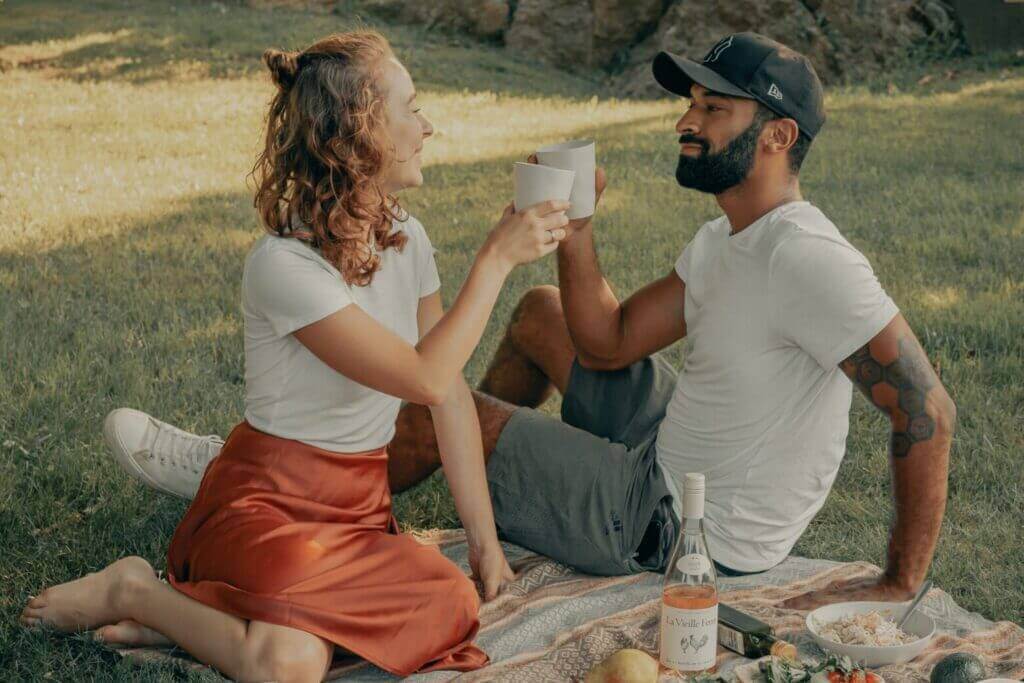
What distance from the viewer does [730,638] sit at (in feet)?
10.8

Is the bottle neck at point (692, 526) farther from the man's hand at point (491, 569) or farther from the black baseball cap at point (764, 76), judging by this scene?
the black baseball cap at point (764, 76)

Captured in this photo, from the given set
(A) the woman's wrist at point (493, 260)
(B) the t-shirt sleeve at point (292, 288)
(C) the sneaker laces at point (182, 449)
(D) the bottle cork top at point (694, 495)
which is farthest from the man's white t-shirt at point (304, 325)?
(D) the bottle cork top at point (694, 495)

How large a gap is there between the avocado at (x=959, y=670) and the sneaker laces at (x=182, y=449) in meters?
2.50

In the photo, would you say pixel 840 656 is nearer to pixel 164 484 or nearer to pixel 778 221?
pixel 778 221

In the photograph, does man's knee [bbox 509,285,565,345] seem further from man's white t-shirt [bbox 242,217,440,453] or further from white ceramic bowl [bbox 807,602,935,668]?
white ceramic bowl [bbox 807,602,935,668]

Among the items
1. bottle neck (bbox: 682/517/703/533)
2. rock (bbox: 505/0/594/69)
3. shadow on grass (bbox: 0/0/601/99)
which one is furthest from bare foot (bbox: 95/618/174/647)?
rock (bbox: 505/0/594/69)

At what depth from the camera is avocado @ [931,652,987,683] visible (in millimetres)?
2963

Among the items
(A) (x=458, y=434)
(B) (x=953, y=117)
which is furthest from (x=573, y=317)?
(B) (x=953, y=117)

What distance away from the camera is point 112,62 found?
556 inches

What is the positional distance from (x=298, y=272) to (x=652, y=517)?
4.28 ft

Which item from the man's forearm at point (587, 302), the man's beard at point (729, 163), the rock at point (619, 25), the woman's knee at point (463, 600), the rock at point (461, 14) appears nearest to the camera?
the woman's knee at point (463, 600)

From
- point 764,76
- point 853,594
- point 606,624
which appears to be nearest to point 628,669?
point 606,624

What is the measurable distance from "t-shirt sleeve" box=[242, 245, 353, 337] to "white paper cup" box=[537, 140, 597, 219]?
2.24 ft

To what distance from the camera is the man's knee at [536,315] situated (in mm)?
4367
